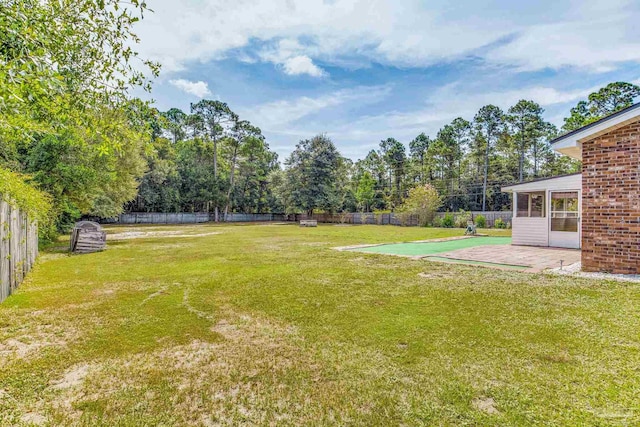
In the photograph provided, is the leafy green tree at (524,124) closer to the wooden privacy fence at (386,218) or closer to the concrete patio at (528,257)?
the wooden privacy fence at (386,218)

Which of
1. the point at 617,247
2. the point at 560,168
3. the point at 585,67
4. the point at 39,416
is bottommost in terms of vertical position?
the point at 39,416

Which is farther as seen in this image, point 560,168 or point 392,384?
point 560,168

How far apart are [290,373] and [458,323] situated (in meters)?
2.10

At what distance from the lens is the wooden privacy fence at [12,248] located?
455cm

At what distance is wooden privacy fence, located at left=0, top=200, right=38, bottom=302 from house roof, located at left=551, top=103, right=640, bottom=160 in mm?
9957

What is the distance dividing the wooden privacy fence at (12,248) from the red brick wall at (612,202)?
10025 millimetres

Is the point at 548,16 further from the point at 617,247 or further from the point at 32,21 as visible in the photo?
the point at 32,21

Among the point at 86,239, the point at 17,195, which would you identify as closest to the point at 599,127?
the point at 17,195

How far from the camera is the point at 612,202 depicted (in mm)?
6047

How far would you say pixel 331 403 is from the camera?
6.93ft

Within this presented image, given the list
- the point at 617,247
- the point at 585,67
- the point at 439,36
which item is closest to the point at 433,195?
the point at 585,67

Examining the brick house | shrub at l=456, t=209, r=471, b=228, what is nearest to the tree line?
shrub at l=456, t=209, r=471, b=228

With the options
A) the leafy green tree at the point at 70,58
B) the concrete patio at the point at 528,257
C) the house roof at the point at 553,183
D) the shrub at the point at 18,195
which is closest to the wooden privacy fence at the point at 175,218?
the shrub at the point at 18,195

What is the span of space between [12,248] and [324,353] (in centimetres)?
541
